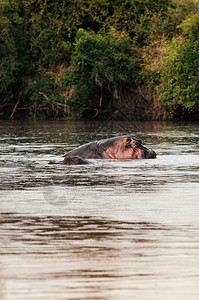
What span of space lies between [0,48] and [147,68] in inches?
399

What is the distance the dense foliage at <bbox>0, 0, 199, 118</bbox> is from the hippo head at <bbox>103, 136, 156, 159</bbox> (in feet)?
80.6

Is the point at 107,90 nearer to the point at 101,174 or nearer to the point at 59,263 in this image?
the point at 101,174

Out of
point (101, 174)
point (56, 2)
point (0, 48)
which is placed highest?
point (56, 2)

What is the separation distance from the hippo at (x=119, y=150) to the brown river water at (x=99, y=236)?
2927mm

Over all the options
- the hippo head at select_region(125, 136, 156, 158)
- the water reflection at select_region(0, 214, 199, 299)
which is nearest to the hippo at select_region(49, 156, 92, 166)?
the hippo head at select_region(125, 136, 156, 158)

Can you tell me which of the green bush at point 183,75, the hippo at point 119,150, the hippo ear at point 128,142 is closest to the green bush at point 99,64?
the green bush at point 183,75

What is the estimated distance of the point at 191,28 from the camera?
3828 centimetres

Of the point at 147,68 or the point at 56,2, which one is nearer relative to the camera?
the point at 147,68

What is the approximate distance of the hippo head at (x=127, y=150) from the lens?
46.9 ft

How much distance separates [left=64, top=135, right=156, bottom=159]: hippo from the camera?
14.3 m

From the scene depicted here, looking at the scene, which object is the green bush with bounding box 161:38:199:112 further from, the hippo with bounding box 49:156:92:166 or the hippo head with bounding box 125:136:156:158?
the hippo with bounding box 49:156:92:166

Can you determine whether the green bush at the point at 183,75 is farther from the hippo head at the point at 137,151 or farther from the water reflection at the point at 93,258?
the water reflection at the point at 93,258

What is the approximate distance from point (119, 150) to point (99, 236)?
8628 millimetres

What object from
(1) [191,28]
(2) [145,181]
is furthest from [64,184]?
(1) [191,28]
